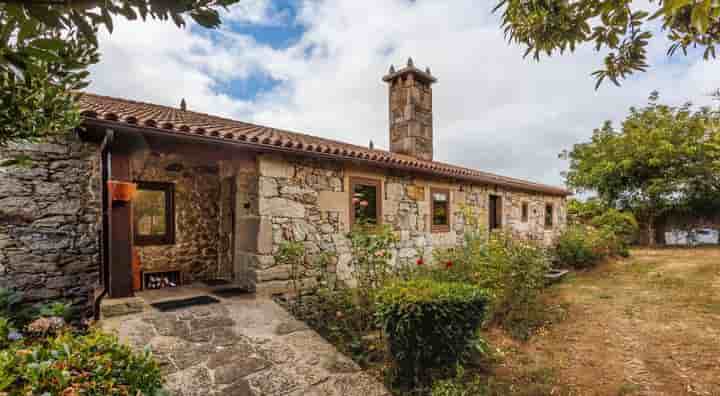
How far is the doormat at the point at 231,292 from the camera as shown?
5.01 metres

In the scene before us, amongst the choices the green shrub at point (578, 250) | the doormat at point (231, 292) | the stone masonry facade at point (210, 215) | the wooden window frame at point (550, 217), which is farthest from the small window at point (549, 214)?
the doormat at point (231, 292)

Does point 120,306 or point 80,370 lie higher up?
point 80,370

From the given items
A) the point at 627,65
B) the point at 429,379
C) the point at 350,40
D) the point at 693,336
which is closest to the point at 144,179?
the point at 350,40

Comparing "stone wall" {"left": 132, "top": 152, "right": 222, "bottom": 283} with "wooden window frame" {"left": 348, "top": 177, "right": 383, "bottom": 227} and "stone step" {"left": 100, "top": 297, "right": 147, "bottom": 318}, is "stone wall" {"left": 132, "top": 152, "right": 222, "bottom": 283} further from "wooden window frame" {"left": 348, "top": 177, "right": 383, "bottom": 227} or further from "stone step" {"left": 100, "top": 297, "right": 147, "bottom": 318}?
"wooden window frame" {"left": 348, "top": 177, "right": 383, "bottom": 227}

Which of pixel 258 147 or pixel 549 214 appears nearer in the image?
pixel 258 147

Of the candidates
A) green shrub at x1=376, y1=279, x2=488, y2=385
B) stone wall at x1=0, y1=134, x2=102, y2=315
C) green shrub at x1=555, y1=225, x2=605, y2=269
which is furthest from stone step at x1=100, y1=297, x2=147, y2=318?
green shrub at x1=555, y1=225, x2=605, y2=269

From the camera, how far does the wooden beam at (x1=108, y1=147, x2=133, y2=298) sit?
13.2 ft

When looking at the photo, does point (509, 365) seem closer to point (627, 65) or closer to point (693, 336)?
point (693, 336)

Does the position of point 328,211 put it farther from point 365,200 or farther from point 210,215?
point 210,215

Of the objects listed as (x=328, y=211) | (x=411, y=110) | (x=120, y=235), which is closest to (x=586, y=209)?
(x=411, y=110)

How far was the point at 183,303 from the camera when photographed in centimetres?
456

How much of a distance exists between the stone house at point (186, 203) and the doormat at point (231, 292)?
135 mm

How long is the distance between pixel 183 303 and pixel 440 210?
5404 millimetres

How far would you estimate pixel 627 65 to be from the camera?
2844 mm
